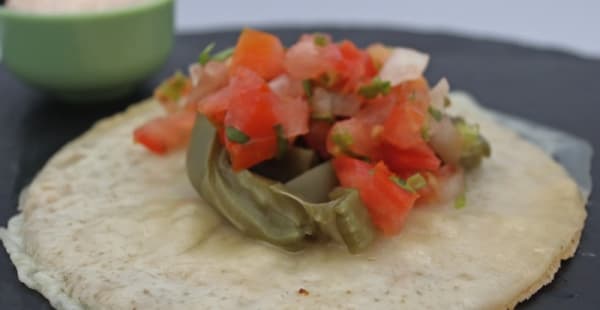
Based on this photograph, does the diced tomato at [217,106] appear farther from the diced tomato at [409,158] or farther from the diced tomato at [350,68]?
the diced tomato at [409,158]

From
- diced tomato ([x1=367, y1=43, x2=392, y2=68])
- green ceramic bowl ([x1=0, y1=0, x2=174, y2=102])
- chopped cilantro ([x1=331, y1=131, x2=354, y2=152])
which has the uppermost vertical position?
diced tomato ([x1=367, y1=43, x2=392, y2=68])

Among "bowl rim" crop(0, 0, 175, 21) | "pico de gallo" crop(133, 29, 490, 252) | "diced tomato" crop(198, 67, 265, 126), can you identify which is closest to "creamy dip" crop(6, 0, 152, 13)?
"bowl rim" crop(0, 0, 175, 21)

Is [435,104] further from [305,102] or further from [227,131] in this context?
[227,131]

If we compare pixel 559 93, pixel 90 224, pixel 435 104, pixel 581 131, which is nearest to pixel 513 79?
pixel 559 93

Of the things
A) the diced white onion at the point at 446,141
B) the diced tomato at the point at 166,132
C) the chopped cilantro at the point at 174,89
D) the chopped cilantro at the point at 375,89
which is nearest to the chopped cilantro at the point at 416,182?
the diced white onion at the point at 446,141

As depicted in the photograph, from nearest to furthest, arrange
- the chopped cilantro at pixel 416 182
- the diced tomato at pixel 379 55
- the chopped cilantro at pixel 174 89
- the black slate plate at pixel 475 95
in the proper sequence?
the black slate plate at pixel 475 95
the chopped cilantro at pixel 416 182
the diced tomato at pixel 379 55
the chopped cilantro at pixel 174 89

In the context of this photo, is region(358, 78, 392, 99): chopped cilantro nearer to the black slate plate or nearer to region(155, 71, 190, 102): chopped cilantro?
the black slate plate
